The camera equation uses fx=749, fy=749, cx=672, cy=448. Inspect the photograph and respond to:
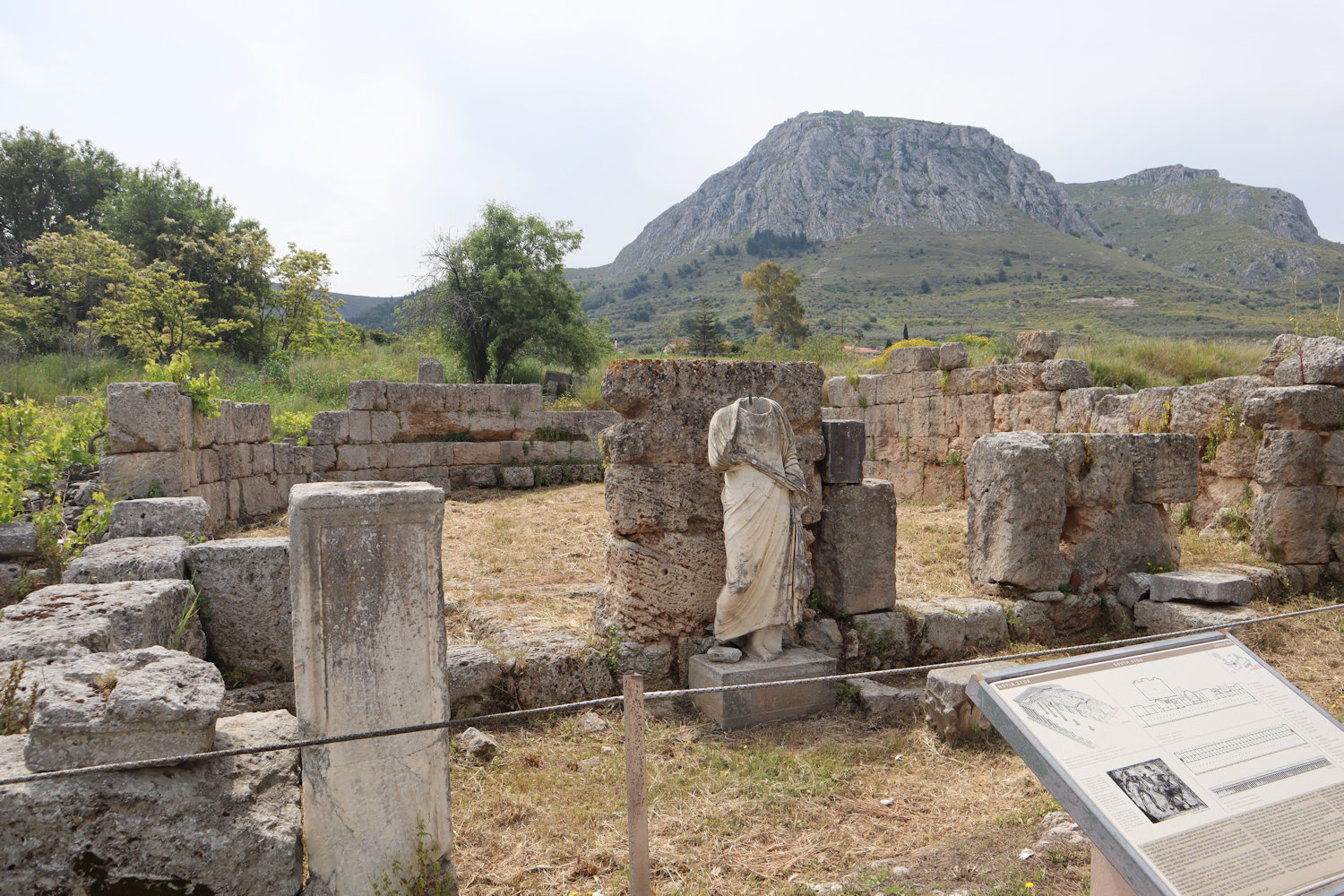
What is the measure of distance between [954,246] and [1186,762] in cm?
7229

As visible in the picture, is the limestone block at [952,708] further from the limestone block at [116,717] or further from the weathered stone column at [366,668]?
the limestone block at [116,717]

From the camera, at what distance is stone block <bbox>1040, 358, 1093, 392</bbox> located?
34.1 feet

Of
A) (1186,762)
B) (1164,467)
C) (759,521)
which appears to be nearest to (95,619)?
A: (759,521)

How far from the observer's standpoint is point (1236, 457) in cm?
811

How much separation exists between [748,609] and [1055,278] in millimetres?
56385

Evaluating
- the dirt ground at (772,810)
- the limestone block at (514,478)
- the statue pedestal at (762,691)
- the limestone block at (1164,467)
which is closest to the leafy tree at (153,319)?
the limestone block at (514,478)

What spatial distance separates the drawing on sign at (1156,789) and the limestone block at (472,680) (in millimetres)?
3462

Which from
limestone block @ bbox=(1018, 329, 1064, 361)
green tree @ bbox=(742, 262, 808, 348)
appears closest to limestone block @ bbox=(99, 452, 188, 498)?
limestone block @ bbox=(1018, 329, 1064, 361)

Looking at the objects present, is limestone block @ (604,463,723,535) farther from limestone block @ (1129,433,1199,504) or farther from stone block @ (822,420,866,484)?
limestone block @ (1129,433,1199,504)

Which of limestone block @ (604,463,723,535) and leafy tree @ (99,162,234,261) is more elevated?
leafy tree @ (99,162,234,261)

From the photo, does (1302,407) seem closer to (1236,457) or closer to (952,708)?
(1236,457)

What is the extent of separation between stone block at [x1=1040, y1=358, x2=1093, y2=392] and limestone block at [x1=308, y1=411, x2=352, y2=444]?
1070cm

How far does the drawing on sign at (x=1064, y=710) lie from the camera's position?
7.25 ft

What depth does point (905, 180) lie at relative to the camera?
93.2m
